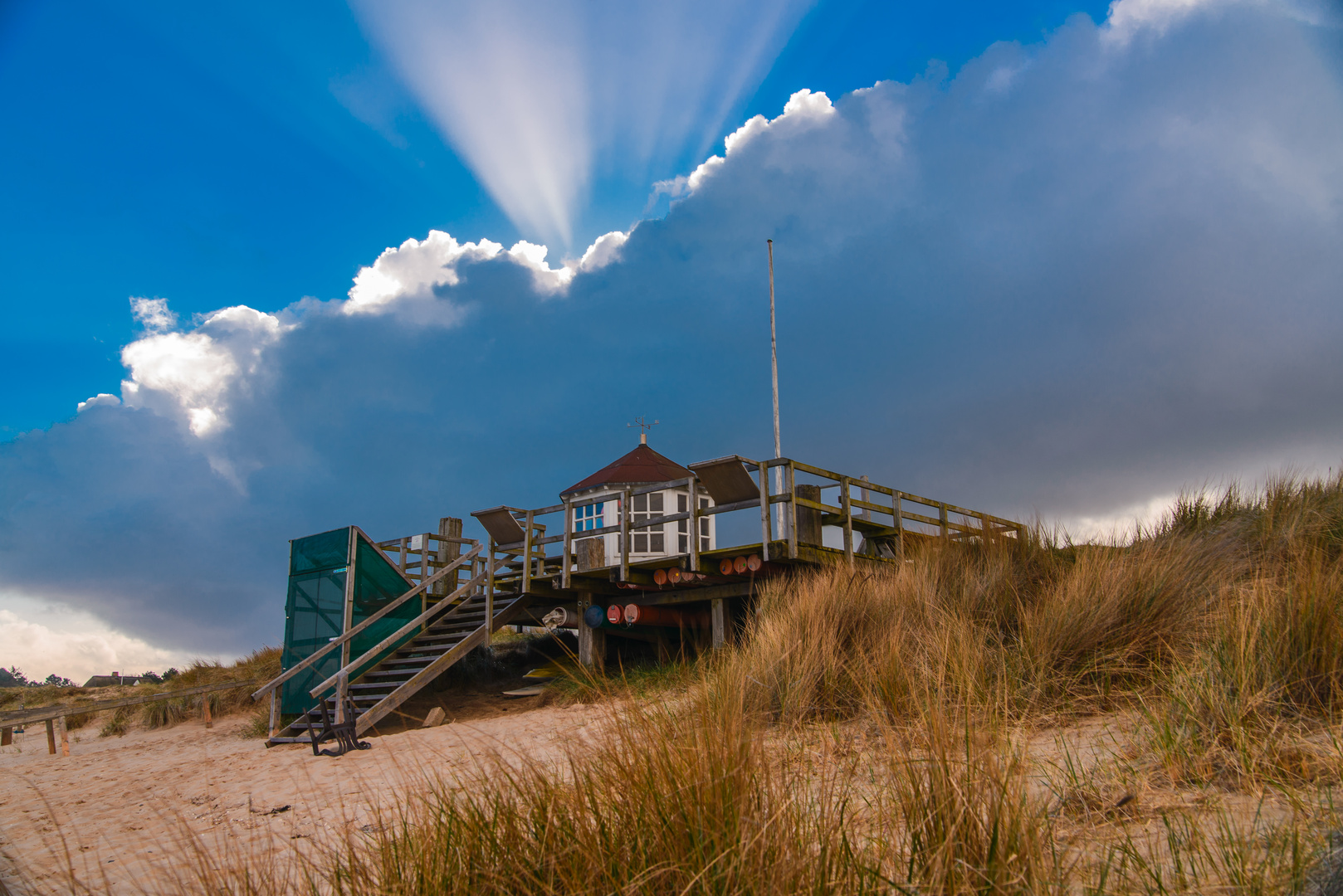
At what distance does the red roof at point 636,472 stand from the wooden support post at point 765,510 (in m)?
8.32

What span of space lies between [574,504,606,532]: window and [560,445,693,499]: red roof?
1.69 ft

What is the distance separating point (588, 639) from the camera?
44.1 feet

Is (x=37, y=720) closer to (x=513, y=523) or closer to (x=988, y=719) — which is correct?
(x=513, y=523)

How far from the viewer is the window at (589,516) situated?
19.4 metres

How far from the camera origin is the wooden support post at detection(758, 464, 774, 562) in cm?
1056

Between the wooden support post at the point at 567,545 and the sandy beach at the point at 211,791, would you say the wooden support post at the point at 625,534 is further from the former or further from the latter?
the sandy beach at the point at 211,791

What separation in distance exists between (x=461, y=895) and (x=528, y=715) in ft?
25.1

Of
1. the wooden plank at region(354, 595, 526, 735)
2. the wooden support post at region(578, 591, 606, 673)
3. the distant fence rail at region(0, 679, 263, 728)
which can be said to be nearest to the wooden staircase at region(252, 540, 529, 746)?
the wooden plank at region(354, 595, 526, 735)

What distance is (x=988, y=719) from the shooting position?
11.6ft

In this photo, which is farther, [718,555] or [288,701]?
[288,701]

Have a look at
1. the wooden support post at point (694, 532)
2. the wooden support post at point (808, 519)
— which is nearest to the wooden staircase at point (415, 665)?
the wooden support post at point (694, 532)

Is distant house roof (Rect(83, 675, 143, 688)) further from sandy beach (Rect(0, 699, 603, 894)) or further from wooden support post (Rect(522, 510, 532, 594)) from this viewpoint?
wooden support post (Rect(522, 510, 532, 594))

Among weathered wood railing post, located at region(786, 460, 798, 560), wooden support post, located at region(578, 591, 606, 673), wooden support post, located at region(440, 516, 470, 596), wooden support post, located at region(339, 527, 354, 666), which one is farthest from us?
wooden support post, located at region(440, 516, 470, 596)

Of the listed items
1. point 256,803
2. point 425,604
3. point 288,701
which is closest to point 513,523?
point 425,604
